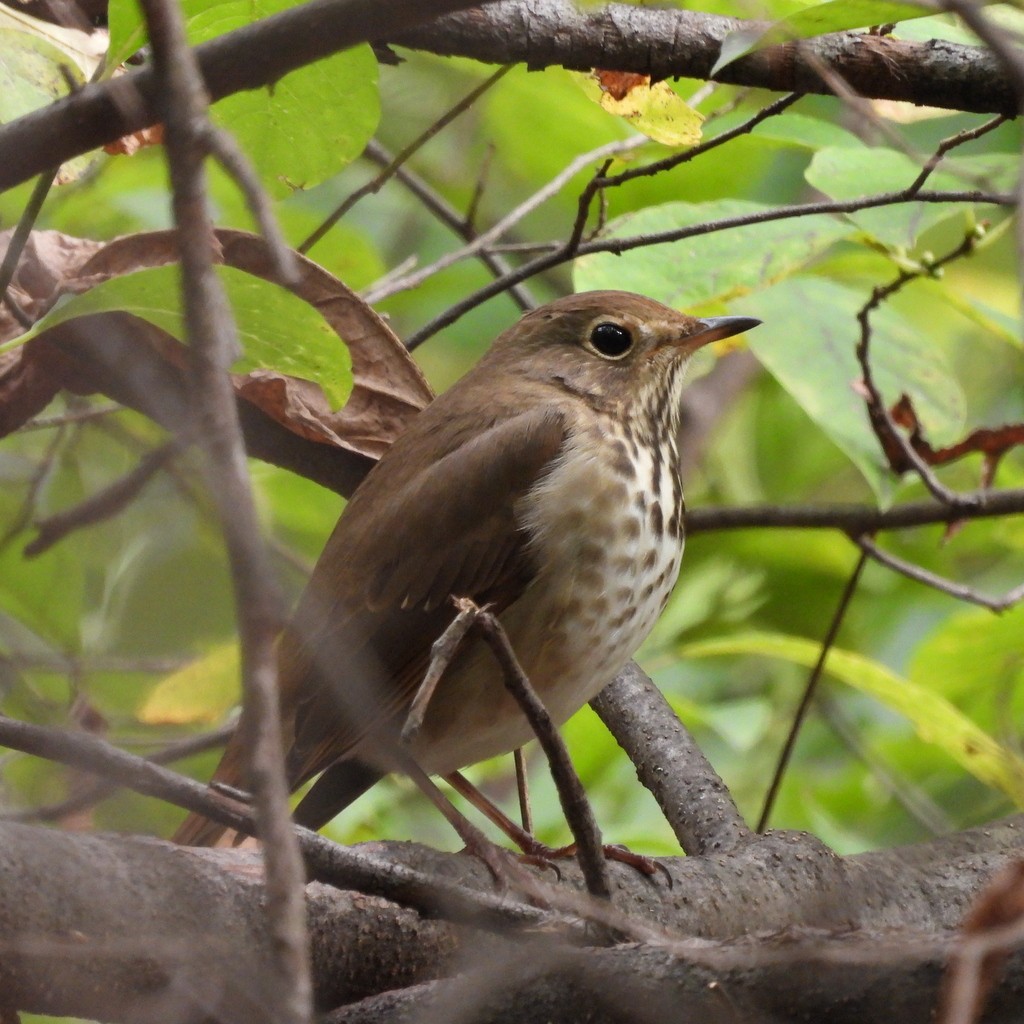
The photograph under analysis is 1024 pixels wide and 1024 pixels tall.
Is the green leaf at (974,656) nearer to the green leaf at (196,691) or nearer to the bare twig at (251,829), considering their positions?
the green leaf at (196,691)

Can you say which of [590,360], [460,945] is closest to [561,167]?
[590,360]

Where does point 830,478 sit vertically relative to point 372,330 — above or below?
below

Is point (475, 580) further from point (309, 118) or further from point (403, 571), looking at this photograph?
point (309, 118)

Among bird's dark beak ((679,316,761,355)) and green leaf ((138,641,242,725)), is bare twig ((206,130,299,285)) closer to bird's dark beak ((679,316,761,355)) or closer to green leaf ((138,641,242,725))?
bird's dark beak ((679,316,761,355))

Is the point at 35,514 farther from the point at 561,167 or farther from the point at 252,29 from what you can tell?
the point at 252,29

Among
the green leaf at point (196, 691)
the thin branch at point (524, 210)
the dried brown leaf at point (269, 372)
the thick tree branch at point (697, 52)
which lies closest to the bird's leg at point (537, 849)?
the green leaf at point (196, 691)

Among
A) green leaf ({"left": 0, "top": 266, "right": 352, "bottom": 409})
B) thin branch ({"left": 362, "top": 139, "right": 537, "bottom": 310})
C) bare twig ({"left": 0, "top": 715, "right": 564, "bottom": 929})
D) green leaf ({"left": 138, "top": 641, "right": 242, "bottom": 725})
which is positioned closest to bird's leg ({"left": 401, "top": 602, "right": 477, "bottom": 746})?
bare twig ({"left": 0, "top": 715, "right": 564, "bottom": 929})

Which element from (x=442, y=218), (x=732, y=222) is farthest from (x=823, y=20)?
(x=442, y=218)

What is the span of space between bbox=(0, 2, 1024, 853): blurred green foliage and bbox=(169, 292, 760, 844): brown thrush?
0.62 ft

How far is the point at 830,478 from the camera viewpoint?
5375 mm

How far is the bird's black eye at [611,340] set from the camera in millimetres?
3418

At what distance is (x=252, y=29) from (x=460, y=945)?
51.6 inches

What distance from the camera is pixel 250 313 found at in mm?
2064

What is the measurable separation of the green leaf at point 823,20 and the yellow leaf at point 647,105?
1.55 feet
